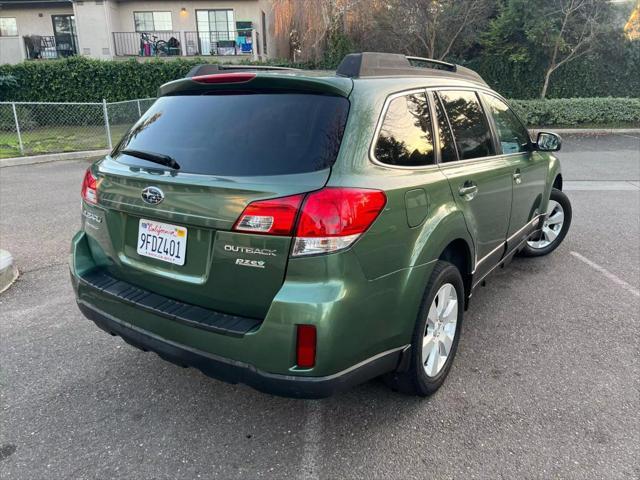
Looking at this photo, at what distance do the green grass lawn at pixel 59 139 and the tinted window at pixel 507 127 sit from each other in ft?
37.4

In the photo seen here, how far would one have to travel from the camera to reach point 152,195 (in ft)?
7.68

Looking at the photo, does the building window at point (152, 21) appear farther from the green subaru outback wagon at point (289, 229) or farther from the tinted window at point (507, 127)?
the green subaru outback wagon at point (289, 229)

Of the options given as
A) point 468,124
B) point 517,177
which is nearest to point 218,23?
point 517,177

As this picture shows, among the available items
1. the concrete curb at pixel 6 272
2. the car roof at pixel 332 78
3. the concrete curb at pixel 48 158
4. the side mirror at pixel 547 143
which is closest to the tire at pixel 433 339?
the car roof at pixel 332 78

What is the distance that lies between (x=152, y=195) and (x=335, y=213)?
92 cm

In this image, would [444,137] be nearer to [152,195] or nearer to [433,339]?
[433,339]

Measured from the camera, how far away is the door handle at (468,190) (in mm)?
2862

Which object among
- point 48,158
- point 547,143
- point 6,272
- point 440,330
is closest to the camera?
point 440,330

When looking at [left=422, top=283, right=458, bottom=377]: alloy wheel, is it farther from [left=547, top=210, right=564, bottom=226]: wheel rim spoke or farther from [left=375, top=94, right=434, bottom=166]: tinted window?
[left=547, top=210, right=564, bottom=226]: wheel rim spoke

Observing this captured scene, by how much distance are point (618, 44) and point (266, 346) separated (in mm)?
20398

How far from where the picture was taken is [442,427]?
2588mm

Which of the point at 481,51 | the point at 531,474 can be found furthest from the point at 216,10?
the point at 531,474

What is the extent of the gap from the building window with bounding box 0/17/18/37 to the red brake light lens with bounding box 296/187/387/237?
2741cm

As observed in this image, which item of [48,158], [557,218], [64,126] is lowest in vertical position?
[48,158]
